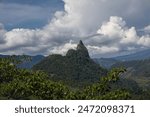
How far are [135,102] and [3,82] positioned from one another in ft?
52.2

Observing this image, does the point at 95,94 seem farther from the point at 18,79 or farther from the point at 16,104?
the point at 16,104

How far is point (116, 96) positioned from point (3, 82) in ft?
29.5

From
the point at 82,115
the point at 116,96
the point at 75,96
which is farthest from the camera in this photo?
the point at 75,96

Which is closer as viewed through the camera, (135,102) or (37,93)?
(135,102)

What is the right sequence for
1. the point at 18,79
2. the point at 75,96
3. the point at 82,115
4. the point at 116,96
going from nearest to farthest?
the point at 82,115
the point at 116,96
the point at 75,96
the point at 18,79

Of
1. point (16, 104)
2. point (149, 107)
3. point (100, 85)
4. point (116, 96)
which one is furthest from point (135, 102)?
point (100, 85)

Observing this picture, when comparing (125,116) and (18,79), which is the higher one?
(18,79)

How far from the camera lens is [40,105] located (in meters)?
12.8

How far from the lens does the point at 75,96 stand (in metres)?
24.0

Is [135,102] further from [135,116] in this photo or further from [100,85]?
[100,85]

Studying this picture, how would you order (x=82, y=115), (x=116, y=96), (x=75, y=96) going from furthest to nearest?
(x=75, y=96) → (x=116, y=96) → (x=82, y=115)

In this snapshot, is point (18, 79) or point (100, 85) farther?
point (18, 79)

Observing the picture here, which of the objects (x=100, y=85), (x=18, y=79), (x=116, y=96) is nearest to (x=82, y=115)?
(x=116, y=96)

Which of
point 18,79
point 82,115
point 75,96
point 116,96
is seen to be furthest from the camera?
point 18,79
